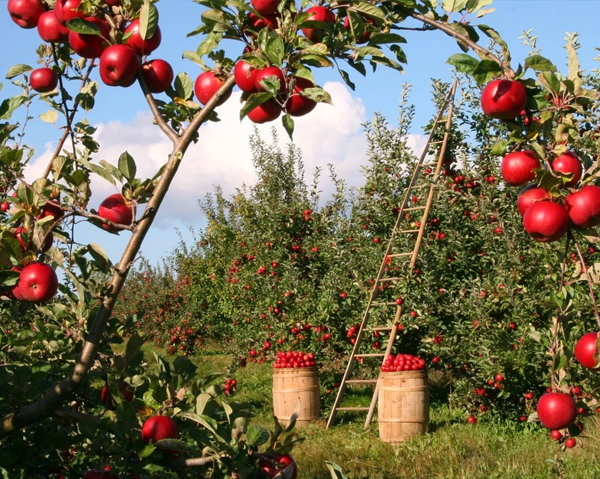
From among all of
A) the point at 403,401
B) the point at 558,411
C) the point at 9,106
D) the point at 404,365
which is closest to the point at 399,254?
the point at 404,365

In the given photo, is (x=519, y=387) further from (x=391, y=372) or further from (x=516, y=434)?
(x=391, y=372)

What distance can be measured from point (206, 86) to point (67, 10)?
31 cm

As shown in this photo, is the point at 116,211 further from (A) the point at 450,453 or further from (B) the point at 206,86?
(A) the point at 450,453

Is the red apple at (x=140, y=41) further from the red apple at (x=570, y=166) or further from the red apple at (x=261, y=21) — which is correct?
the red apple at (x=570, y=166)

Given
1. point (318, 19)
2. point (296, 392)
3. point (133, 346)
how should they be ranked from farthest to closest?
point (296, 392) < point (133, 346) < point (318, 19)

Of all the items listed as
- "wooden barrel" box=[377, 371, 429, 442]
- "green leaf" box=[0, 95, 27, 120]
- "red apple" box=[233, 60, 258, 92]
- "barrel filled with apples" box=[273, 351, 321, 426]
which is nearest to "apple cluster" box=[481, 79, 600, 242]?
"red apple" box=[233, 60, 258, 92]

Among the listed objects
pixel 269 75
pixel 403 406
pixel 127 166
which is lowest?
pixel 403 406

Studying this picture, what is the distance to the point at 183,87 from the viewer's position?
138 cm

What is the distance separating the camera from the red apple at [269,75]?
3.81ft

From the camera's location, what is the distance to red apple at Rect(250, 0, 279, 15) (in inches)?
48.3

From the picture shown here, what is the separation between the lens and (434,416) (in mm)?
6469

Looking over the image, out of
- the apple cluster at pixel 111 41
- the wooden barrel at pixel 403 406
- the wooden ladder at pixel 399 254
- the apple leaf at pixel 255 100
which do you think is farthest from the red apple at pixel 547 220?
the wooden ladder at pixel 399 254

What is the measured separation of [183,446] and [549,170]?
2.89 feet

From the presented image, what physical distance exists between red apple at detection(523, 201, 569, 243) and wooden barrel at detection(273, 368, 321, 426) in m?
5.50
